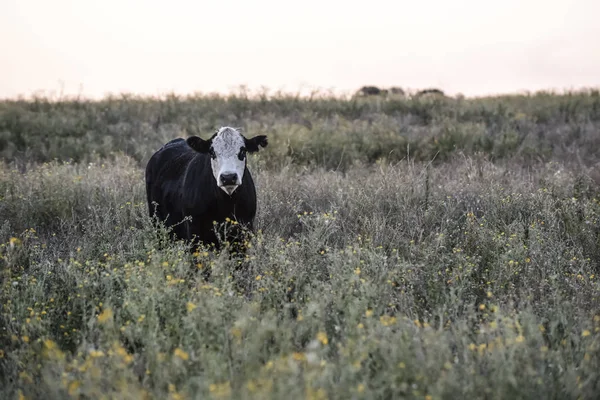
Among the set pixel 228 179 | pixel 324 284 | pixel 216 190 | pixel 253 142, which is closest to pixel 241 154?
pixel 253 142

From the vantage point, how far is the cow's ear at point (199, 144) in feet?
20.8

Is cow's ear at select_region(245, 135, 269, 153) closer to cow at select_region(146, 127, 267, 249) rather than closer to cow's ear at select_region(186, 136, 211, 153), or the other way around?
cow at select_region(146, 127, 267, 249)

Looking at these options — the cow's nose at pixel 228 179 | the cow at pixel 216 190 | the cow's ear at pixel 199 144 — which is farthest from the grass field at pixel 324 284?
the cow's ear at pixel 199 144

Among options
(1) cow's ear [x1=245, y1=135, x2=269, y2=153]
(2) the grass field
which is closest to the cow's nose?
(2) the grass field

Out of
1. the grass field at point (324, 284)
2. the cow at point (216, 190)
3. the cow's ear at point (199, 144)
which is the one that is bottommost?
the grass field at point (324, 284)

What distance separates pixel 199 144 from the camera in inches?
252

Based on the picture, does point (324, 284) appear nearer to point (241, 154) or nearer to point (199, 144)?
point (241, 154)

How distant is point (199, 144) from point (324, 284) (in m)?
2.29

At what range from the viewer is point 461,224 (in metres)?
7.41

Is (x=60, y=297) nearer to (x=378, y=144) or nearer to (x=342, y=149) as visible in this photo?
(x=342, y=149)

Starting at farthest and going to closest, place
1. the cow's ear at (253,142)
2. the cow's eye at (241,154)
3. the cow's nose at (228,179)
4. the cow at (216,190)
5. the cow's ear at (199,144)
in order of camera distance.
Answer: the cow's ear at (253,142) → the cow's ear at (199,144) → the cow's eye at (241,154) → the cow at (216,190) → the cow's nose at (228,179)

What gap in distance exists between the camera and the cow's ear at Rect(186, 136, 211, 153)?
634 centimetres

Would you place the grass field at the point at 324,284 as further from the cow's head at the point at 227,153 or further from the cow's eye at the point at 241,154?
the cow's eye at the point at 241,154

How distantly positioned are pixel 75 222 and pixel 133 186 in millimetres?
1181
